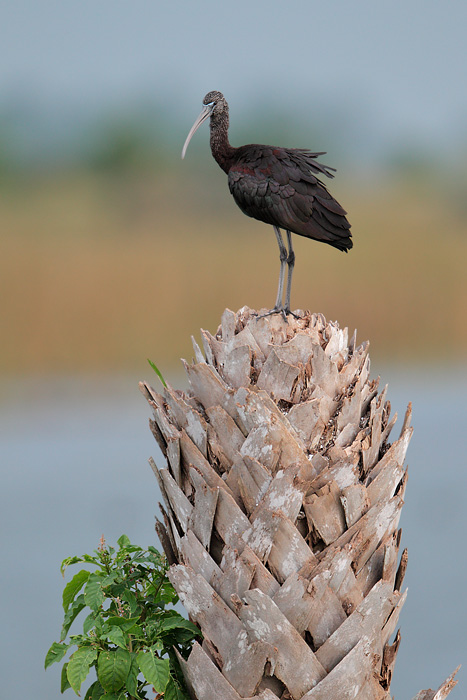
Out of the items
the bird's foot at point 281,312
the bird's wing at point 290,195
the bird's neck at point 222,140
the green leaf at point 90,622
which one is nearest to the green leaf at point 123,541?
the green leaf at point 90,622

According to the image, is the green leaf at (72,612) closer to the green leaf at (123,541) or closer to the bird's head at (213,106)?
the green leaf at (123,541)

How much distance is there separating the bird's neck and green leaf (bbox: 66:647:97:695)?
1032 millimetres

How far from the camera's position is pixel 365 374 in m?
1.24

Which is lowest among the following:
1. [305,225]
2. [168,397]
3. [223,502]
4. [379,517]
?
[379,517]

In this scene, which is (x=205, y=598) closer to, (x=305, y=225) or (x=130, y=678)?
(x=130, y=678)

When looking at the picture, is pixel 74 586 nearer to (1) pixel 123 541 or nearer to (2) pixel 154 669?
(1) pixel 123 541

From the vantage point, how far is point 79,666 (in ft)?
3.63

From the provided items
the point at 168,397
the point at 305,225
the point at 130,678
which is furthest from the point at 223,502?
the point at 305,225

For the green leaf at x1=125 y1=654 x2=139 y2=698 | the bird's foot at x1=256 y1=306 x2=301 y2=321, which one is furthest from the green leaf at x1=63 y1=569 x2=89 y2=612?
the bird's foot at x1=256 y1=306 x2=301 y2=321

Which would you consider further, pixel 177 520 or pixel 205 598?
pixel 177 520

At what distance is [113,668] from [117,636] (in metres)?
0.07

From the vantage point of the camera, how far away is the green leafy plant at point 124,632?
110 centimetres

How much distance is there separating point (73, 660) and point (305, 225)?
0.89m

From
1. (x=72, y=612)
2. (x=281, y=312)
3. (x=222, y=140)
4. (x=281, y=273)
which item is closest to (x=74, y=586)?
(x=72, y=612)
